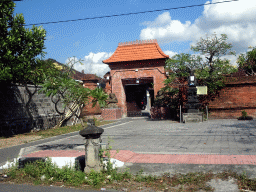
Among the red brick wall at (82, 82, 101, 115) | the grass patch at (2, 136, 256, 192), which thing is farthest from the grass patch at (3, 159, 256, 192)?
the red brick wall at (82, 82, 101, 115)

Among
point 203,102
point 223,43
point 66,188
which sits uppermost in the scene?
point 223,43

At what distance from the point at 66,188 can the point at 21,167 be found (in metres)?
2.21

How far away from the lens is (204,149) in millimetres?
9156

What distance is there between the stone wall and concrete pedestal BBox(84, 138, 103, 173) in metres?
9.60

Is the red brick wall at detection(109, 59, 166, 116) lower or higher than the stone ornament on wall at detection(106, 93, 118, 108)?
higher

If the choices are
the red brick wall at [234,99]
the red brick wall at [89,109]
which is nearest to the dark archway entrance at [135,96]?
the red brick wall at [89,109]

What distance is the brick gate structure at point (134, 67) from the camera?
27016 millimetres

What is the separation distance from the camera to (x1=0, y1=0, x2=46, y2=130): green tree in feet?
43.8

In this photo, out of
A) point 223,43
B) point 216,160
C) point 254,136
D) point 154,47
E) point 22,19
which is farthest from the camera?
point 154,47

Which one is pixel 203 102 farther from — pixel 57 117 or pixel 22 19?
pixel 22 19

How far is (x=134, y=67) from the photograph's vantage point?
28000 mm

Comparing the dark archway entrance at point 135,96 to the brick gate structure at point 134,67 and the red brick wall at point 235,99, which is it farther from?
the red brick wall at point 235,99

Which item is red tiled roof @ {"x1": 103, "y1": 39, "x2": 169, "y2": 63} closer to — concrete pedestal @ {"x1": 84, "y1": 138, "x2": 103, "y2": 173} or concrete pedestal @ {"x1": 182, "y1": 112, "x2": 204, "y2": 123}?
concrete pedestal @ {"x1": 182, "y1": 112, "x2": 204, "y2": 123}

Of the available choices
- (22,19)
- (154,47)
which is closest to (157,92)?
(154,47)
